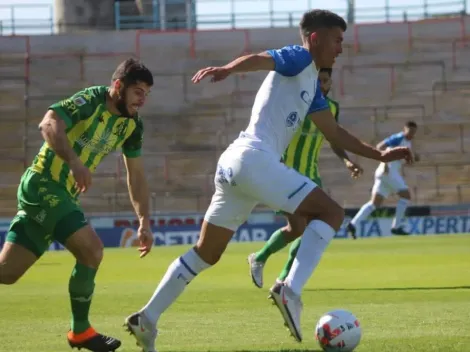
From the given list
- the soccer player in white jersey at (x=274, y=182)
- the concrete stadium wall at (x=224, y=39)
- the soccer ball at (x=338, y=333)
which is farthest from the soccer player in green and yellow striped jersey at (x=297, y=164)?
the concrete stadium wall at (x=224, y=39)

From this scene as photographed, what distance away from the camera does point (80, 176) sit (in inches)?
320

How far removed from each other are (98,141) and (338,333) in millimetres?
2401

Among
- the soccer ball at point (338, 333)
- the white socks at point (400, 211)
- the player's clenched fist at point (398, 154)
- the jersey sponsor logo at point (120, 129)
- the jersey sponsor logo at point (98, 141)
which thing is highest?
the jersey sponsor logo at point (120, 129)

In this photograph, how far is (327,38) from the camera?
8914 mm

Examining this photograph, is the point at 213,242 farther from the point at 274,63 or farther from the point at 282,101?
the point at 274,63

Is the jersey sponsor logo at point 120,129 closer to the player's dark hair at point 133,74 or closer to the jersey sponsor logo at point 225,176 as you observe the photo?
the player's dark hair at point 133,74

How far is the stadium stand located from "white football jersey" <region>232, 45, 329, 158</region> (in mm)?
28019

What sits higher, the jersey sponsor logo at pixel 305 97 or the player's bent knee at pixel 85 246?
the jersey sponsor logo at pixel 305 97

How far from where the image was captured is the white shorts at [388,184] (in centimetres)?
2676

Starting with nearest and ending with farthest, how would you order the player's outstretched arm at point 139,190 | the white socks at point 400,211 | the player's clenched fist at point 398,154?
1. the player's clenched fist at point 398,154
2. the player's outstretched arm at point 139,190
3. the white socks at point 400,211

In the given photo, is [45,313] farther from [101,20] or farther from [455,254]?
[101,20]

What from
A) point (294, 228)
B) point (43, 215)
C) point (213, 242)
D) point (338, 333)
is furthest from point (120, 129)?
point (294, 228)

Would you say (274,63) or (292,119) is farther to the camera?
(292,119)

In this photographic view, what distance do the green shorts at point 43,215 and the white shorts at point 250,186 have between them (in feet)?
3.47
